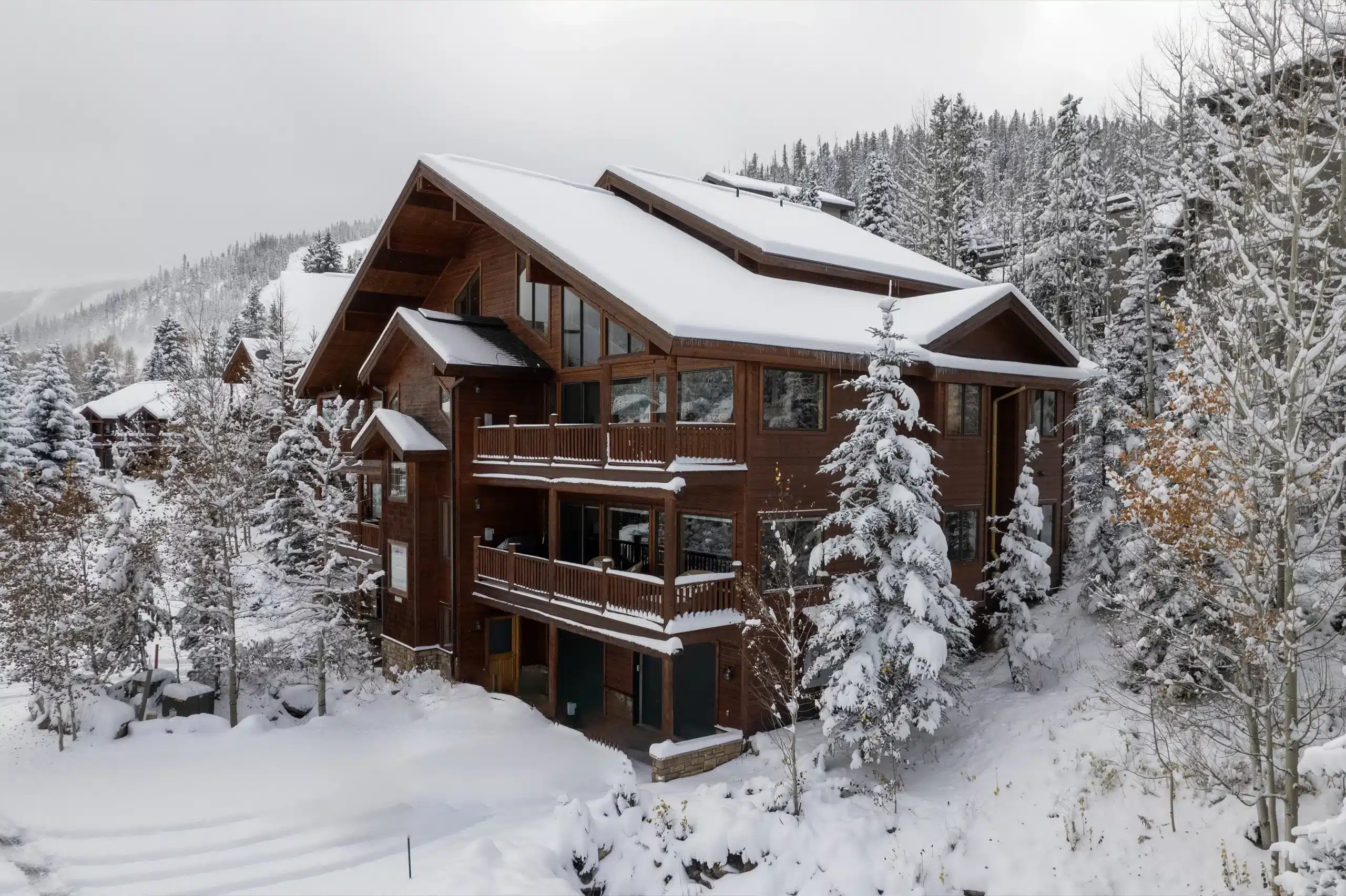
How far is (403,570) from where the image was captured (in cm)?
2311

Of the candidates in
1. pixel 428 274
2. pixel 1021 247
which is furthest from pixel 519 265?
pixel 1021 247

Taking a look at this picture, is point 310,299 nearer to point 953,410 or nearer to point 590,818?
point 953,410

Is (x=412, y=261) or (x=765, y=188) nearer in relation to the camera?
(x=412, y=261)

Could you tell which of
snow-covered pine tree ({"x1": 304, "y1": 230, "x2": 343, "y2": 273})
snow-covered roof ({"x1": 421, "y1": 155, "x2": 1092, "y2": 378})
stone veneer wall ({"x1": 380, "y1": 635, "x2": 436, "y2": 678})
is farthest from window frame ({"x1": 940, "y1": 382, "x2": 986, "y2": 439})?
snow-covered pine tree ({"x1": 304, "y1": 230, "x2": 343, "y2": 273})

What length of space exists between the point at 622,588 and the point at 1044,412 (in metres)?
13.3

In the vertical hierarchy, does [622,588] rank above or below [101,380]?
below

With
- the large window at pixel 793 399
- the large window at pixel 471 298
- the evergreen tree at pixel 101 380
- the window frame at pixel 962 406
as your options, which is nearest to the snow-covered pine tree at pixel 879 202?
the window frame at pixel 962 406

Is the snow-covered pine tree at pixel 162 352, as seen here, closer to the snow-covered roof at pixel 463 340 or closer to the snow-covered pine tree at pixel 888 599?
the snow-covered roof at pixel 463 340

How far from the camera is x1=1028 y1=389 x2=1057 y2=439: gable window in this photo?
22.1 m

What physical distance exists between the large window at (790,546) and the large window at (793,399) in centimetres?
197

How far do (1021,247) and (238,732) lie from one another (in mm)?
41318

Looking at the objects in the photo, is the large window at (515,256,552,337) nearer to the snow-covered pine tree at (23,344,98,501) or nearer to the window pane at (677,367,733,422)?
the window pane at (677,367,733,422)

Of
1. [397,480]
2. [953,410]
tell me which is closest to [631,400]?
[953,410]

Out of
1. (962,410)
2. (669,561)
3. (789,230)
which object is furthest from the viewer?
(789,230)
